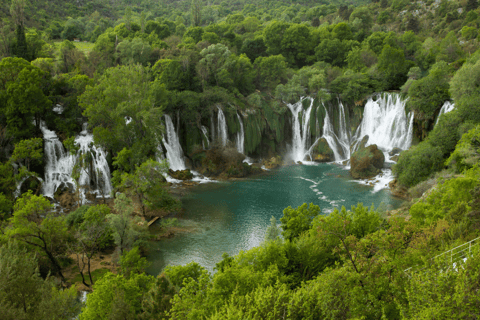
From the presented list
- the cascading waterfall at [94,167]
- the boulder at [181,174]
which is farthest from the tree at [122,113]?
the boulder at [181,174]

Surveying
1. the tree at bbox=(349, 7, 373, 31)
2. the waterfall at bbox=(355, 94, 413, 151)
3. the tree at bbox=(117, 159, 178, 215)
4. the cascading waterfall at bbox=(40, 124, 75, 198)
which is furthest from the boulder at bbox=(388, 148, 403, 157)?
the tree at bbox=(349, 7, 373, 31)

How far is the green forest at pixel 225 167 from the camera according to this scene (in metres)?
13.6

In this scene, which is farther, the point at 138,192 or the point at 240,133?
the point at 240,133

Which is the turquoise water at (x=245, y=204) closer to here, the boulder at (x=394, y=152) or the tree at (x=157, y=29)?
the boulder at (x=394, y=152)

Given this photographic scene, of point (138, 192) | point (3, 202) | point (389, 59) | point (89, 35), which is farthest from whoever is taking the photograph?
point (89, 35)

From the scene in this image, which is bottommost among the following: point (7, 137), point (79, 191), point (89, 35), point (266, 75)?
point (79, 191)

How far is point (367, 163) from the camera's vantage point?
4734cm

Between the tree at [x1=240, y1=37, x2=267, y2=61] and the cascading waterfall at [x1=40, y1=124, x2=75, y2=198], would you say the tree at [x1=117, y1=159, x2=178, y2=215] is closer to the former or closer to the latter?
the cascading waterfall at [x1=40, y1=124, x2=75, y2=198]

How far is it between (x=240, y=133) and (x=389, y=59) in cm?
3114

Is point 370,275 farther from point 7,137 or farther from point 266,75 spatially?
point 266,75

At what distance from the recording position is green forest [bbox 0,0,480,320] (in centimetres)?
1358

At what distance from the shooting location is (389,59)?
61781 millimetres

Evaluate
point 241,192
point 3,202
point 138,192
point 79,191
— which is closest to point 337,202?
point 241,192

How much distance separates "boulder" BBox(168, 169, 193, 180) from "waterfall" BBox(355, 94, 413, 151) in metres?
30.2
